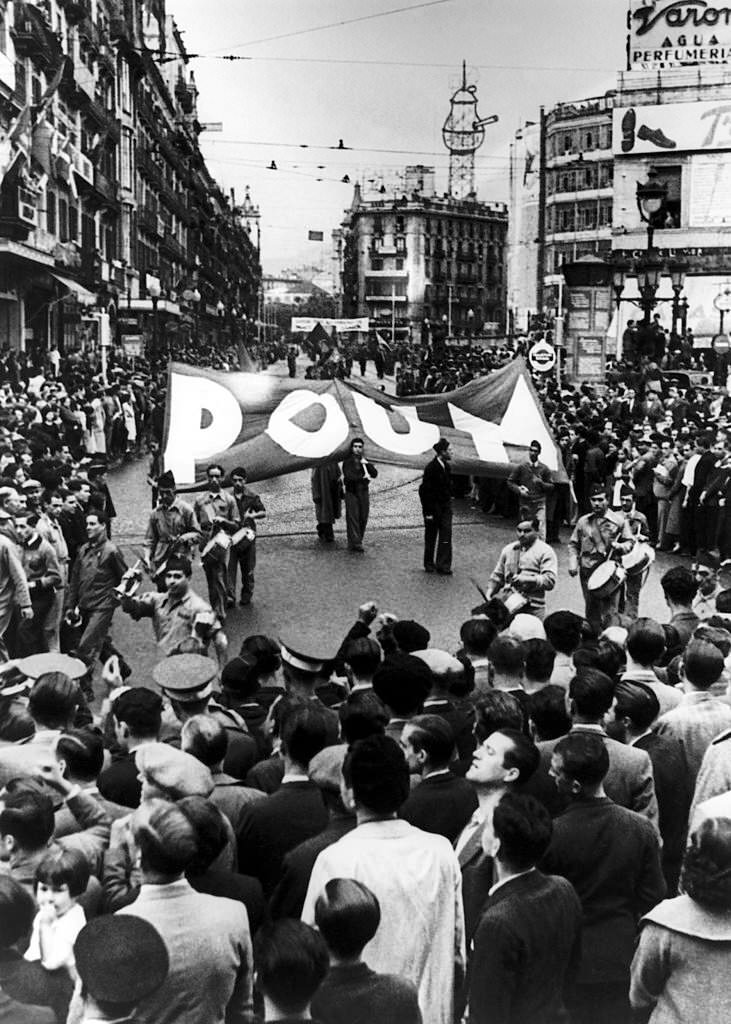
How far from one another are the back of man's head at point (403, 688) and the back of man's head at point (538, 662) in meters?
0.73

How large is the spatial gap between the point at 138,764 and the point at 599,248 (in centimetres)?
6395

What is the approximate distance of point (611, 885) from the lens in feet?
12.7

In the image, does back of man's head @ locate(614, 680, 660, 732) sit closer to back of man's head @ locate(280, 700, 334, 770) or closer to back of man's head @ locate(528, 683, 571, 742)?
back of man's head @ locate(528, 683, 571, 742)

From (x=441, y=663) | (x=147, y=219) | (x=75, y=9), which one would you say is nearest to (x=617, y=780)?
(x=441, y=663)

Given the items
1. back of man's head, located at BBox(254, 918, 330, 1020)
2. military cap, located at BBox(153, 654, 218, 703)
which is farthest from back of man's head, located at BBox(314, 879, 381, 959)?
military cap, located at BBox(153, 654, 218, 703)

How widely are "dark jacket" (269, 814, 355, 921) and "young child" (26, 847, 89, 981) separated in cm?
67

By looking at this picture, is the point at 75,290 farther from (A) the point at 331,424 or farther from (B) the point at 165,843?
(B) the point at 165,843

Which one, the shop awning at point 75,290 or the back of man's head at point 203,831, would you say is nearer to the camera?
the back of man's head at point 203,831

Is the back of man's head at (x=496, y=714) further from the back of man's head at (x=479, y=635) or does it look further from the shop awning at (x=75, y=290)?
the shop awning at (x=75, y=290)

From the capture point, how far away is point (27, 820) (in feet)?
11.8

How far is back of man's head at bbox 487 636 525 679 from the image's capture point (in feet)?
19.6

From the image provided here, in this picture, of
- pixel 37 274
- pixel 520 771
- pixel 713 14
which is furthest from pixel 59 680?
pixel 713 14

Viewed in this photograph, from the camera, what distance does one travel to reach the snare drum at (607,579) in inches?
392

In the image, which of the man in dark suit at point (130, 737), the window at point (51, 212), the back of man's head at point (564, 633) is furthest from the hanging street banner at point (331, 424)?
the window at point (51, 212)
